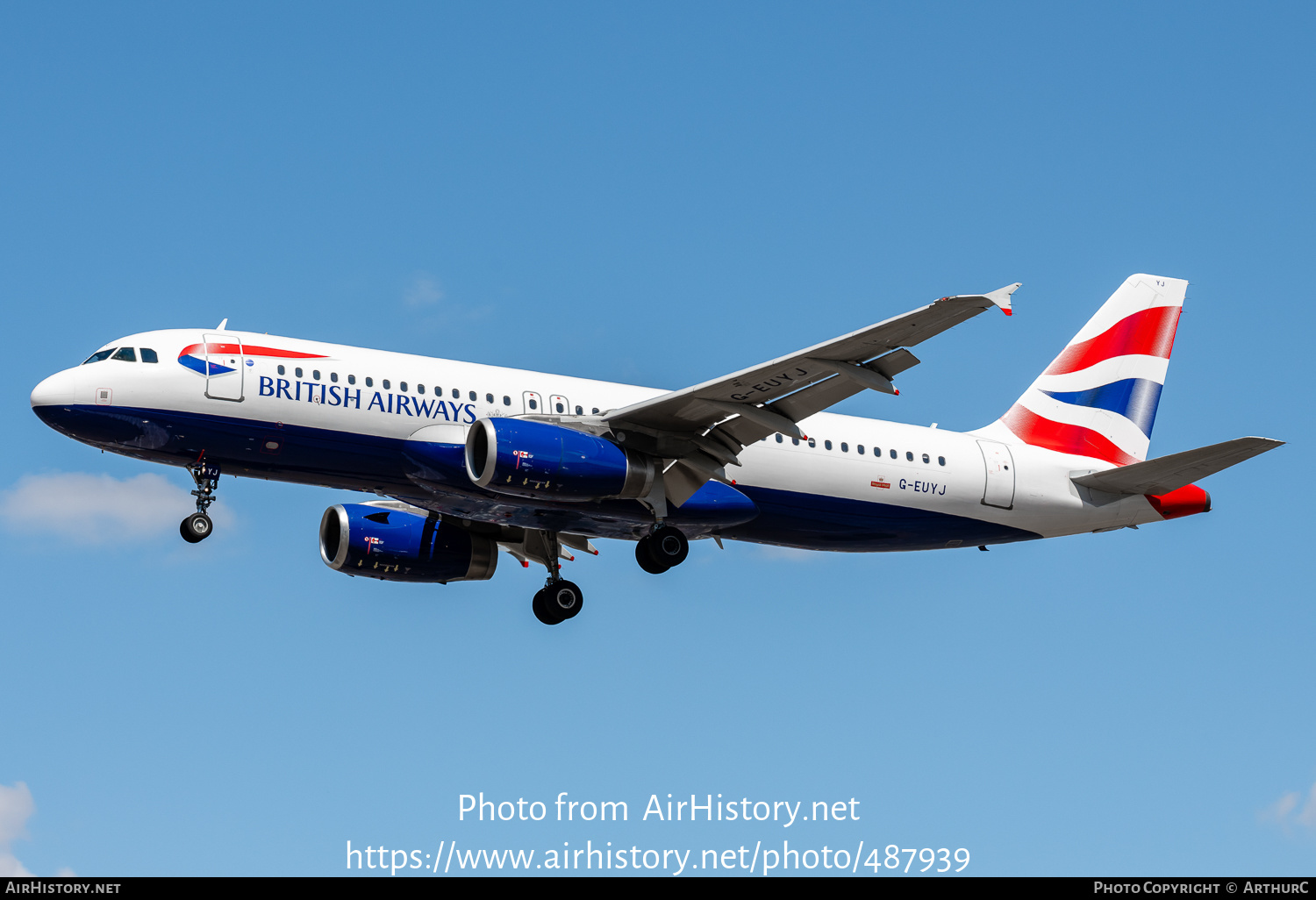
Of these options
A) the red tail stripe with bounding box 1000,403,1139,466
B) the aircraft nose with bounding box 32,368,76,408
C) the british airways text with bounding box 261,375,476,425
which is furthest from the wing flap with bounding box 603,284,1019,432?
the aircraft nose with bounding box 32,368,76,408

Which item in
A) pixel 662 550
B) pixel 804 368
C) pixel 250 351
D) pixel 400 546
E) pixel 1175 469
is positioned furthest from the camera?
pixel 400 546

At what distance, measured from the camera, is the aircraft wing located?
23922 millimetres

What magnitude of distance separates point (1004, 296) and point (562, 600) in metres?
13.4

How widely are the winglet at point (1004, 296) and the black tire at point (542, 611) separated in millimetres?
13506

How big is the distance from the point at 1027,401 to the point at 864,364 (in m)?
9.96

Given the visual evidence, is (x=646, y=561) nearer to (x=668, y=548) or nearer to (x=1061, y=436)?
(x=668, y=548)

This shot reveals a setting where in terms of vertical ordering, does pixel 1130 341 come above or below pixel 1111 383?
above

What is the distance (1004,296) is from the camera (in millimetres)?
22188

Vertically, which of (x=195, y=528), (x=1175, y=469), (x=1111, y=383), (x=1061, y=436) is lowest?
(x=195, y=528)

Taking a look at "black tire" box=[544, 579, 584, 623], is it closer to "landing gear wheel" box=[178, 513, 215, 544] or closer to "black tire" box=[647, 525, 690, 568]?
"black tire" box=[647, 525, 690, 568]

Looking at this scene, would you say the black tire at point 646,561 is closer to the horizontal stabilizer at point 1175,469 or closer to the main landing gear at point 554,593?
the main landing gear at point 554,593

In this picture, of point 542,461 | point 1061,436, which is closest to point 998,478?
point 1061,436

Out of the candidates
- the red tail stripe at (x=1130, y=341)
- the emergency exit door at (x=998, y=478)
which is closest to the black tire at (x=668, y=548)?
the emergency exit door at (x=998, y=478)
